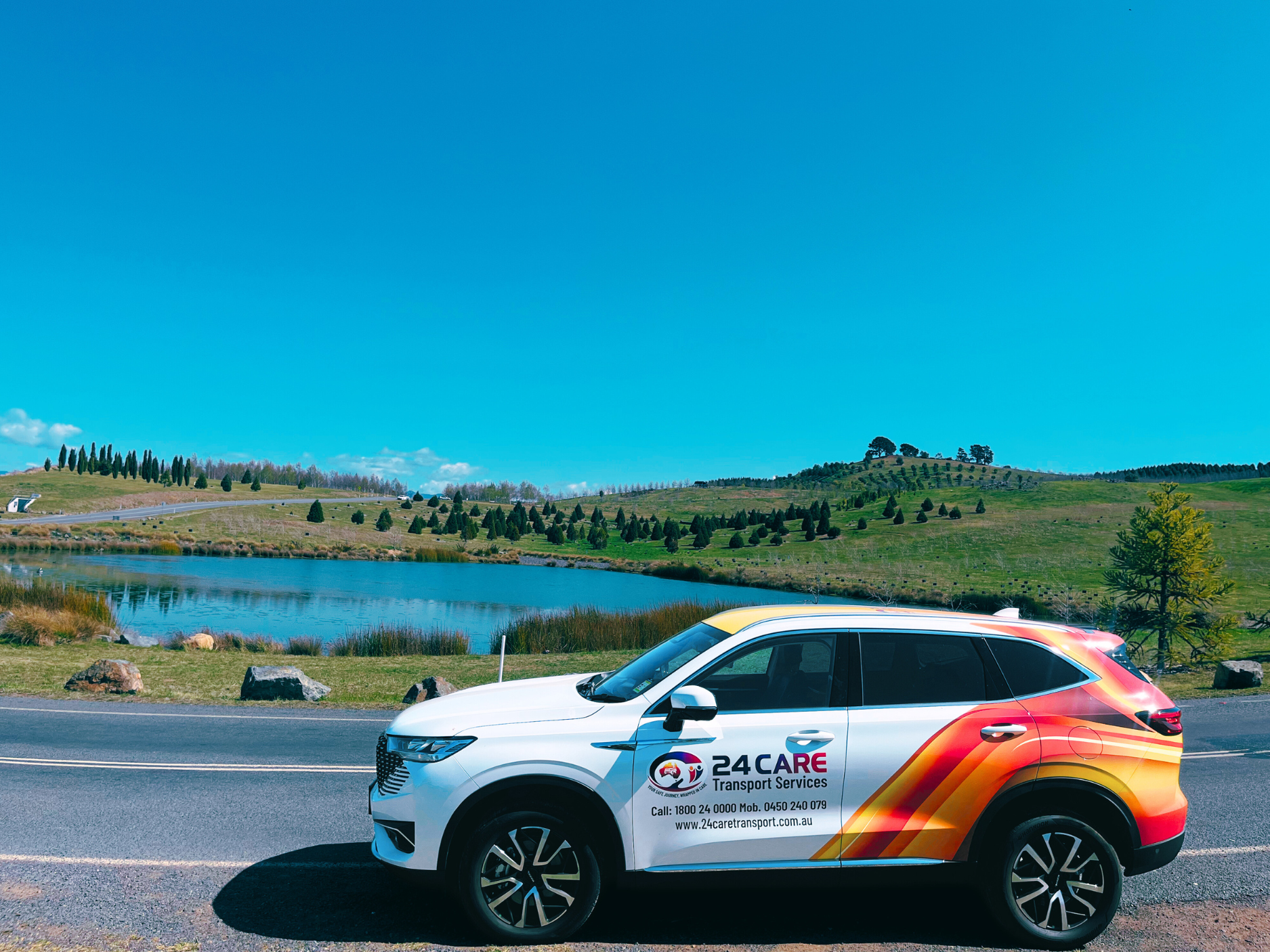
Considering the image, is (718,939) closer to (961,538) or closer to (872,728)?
(872,728)

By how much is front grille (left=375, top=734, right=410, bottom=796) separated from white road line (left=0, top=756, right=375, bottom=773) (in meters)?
4.43

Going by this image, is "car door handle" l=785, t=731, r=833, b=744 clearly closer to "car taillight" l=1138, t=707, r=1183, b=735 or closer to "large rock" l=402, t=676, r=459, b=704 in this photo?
"car taillight" l=1138, t=707, r=1183, b=735

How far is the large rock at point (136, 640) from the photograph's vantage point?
23.3 metres

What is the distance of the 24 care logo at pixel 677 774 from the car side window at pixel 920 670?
123cm

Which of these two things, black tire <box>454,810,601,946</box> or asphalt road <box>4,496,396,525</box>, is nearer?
black tire <box>454,810,601,946</box>

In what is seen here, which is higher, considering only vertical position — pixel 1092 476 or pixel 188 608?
pixel 1092 476

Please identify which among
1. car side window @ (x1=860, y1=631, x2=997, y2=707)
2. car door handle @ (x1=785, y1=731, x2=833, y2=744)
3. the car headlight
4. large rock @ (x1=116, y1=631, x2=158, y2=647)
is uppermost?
car side window @ (x1=860, y1=631, x2=997, y2=707)

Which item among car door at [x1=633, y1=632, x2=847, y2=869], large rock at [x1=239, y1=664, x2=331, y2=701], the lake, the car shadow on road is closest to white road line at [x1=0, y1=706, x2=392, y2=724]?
large rock at [x1=239, y1=664, x2=331, y2=701]

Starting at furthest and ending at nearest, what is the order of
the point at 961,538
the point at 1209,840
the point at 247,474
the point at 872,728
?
the point at 247,474 → the point at 961,538 → the point at 1209,840 → the point at 872,728

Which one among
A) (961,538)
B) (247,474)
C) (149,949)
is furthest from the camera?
(247,474)

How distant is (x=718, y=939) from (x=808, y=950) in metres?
0.57

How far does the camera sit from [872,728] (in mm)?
5055

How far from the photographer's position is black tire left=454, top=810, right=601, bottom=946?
4797mm

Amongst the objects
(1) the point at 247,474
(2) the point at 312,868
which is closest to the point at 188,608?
(2) the point at 312,868
